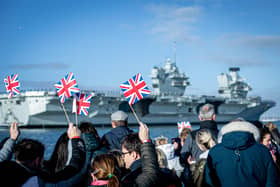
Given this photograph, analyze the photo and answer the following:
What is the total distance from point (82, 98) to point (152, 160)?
6285 mm

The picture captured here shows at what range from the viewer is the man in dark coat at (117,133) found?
410 cm

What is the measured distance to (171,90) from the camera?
49.8m

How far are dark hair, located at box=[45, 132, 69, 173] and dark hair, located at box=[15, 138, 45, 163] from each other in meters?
0.53

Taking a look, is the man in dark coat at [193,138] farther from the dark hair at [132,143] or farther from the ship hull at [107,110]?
the ship hull at [107,110]

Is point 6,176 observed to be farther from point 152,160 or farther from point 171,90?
point 171,90

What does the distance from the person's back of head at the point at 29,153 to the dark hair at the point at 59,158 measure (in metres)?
0.53

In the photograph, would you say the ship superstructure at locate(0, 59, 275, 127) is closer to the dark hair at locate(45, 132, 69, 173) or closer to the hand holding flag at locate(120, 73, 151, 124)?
the hand holding flag at locate(120, 73, 151, 124)

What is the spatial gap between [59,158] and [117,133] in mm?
1308

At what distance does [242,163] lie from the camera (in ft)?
7.77

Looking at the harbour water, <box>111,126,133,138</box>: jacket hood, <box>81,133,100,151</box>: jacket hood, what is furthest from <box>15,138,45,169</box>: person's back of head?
the harbour water

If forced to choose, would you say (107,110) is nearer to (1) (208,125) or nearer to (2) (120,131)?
(2) (120,131)

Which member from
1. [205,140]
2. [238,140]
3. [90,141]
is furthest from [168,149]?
[238,140]

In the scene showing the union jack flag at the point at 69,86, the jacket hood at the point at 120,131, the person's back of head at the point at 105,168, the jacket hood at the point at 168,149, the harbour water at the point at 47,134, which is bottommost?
the harbour water at the point at 47,134

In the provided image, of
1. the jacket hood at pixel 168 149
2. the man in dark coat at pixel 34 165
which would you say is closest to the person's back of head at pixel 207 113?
the jacket hood at pixel 168 149
